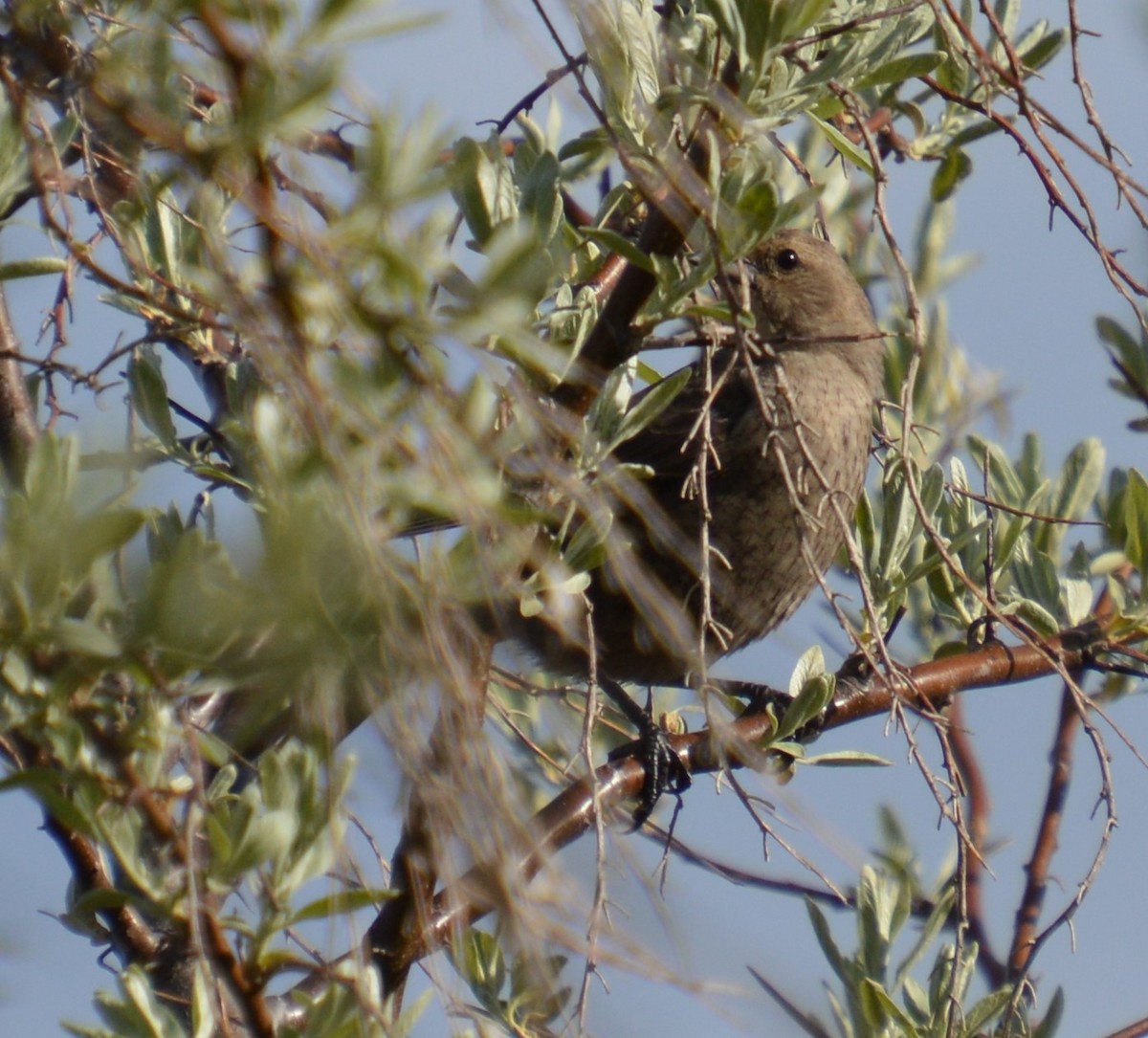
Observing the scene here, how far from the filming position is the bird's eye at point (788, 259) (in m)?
4.84

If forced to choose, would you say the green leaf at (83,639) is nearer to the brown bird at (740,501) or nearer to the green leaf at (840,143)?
the green leaf at (840,143)

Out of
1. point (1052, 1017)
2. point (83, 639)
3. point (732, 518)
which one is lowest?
point (83, 639)

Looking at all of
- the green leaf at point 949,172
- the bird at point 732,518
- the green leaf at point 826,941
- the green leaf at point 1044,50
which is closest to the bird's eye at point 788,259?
the bird at point 732,518

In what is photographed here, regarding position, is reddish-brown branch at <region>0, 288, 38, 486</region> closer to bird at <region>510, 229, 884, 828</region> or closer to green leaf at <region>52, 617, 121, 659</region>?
green leaf at <region>52, 617, 121, 659</region>

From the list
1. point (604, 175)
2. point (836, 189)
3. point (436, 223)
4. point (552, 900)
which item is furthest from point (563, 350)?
point (836, 189)

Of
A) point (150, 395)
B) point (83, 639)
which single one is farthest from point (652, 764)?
point (83, 639)

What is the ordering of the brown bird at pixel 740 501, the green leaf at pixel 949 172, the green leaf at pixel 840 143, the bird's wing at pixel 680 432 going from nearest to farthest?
the green leaf at pixel 840 143
the green leaf at pixel 949 172
the brown bird at pixel 740 501
the bird's wing at pixel 680 432

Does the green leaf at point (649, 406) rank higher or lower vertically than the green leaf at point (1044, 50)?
lower

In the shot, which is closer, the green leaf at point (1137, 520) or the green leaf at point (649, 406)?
the green leaf at point (649, 406)

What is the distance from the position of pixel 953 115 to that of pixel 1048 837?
5.59 feet

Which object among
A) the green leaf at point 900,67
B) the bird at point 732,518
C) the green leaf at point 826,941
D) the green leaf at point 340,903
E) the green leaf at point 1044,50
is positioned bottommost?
the green leaf at point 340,903

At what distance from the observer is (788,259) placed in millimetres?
4855

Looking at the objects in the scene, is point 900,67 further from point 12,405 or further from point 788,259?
point 788,259

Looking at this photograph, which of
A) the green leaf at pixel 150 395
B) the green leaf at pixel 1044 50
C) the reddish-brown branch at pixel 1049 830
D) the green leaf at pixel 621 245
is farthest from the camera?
the reddish-brown branch at pixel 1049 830
